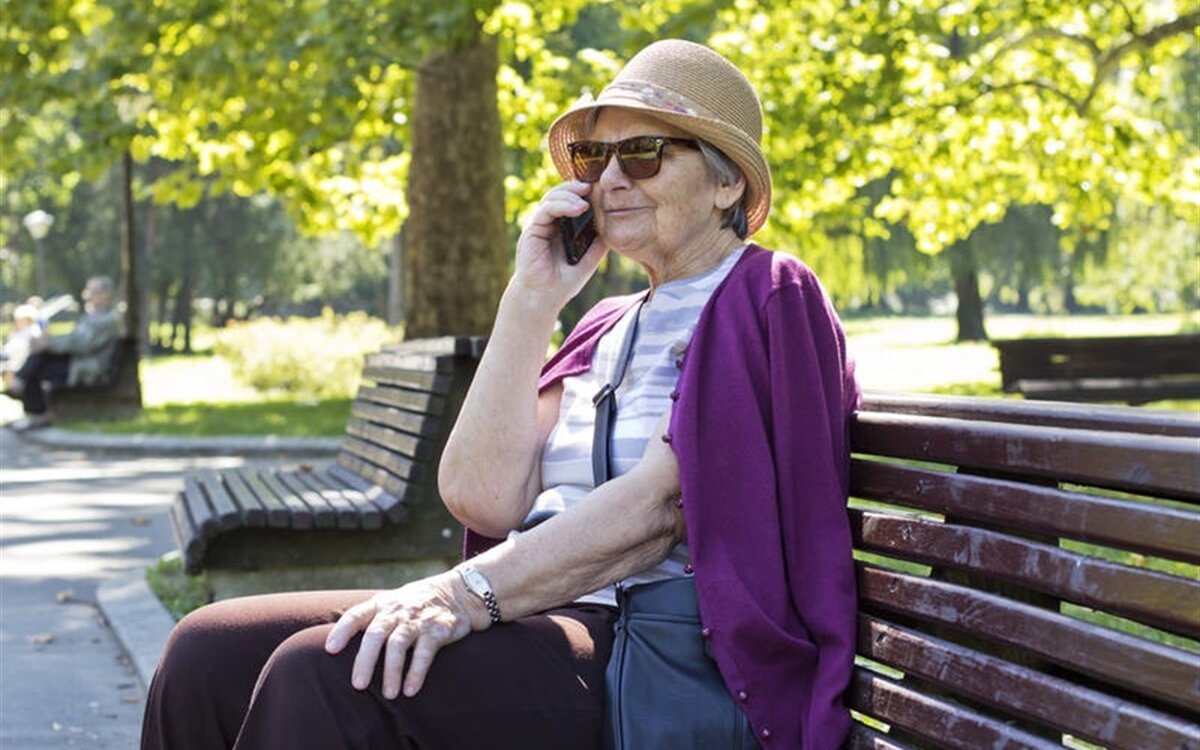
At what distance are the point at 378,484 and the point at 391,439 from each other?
0.68ft

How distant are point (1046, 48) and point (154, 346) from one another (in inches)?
1818

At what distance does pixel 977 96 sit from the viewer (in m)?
18.7

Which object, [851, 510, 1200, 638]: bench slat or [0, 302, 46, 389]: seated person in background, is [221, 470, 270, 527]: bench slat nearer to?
[851, 510, 1200, 638]: bench slat

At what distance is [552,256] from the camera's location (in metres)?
3.62

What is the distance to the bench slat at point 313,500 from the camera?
6.49 metres

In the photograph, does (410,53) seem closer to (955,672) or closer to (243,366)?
(955,672)

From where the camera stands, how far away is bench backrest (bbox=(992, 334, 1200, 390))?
19.0 meters

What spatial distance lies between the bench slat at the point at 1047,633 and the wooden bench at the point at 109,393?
1844 cm

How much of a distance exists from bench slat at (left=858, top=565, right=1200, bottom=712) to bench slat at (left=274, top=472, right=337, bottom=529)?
360cm

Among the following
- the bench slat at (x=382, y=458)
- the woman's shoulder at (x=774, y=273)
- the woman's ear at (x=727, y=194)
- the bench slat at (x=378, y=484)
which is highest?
the woman's ear at (x=727, y=194)

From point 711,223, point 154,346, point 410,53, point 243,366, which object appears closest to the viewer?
point 711,223

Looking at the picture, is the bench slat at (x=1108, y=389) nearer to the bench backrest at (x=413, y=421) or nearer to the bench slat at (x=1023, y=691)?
the bench backrest at (x=413, y=421)

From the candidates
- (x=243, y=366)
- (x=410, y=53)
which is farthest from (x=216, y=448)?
(x=243, y=366)

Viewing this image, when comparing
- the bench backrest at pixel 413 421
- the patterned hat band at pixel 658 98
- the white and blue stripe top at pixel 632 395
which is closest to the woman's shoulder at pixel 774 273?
the white and blue stripe top at pixel 632 395
